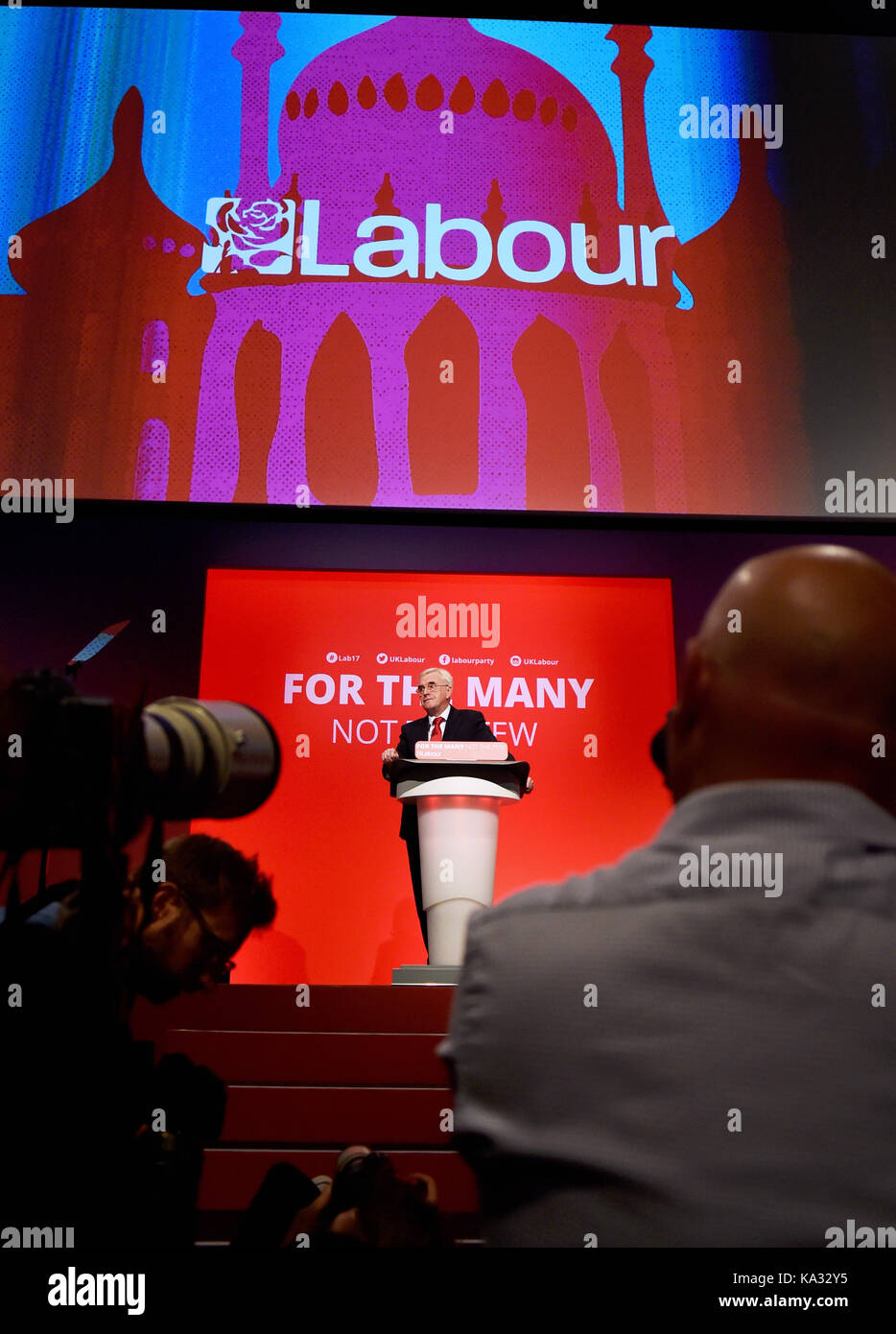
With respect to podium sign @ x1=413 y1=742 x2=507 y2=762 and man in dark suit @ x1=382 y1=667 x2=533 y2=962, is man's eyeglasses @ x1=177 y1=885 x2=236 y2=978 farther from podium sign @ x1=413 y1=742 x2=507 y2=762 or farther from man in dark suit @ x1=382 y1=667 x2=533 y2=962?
man in dark suit @ x1=382 y1=667 x2=533 y2=962

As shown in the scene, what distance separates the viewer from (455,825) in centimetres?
395

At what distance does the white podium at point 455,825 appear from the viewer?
13.0ft

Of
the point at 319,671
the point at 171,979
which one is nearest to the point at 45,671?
the point at 171,979

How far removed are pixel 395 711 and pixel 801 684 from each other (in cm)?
460

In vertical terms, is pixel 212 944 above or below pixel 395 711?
below

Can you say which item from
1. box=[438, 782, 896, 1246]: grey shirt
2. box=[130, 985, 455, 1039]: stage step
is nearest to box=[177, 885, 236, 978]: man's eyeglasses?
box=[130, 985, 455, 1039]: stage step

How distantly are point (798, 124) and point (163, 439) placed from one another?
3031 mm

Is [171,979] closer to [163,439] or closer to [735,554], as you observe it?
[163,439]

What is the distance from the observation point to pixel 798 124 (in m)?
5.00

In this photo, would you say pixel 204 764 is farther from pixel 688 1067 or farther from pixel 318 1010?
pixel 318 1010

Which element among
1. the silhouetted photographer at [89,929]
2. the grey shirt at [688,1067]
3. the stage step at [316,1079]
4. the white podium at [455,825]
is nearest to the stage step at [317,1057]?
the stage step at [316,1079]

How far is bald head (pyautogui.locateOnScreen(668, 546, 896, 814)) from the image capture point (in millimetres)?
943

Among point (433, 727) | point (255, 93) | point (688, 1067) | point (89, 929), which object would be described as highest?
point (255, 93)

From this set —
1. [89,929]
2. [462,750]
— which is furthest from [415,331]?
[89,929]
